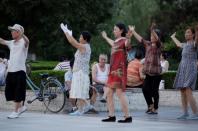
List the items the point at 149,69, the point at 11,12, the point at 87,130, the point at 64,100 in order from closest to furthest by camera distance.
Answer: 1. the point at 87,130
2. the point at 149,69
3. the point at 64,100
4. the point at 11,12

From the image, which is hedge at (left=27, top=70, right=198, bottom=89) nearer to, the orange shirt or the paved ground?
the orange shirt

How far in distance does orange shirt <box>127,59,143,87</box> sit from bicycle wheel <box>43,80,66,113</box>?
2.27m

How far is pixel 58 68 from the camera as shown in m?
21.9

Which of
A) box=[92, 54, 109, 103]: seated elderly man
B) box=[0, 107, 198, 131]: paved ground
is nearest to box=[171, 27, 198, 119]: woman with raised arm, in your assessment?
box=[0, 107, 198, 131]: paved ground

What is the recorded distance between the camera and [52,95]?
17.1 meters

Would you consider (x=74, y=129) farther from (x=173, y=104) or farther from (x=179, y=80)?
(x=173, y=104)

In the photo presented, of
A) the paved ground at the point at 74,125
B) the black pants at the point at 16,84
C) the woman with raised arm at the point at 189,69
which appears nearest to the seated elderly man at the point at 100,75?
the woman with raised arm at the point at 189,69

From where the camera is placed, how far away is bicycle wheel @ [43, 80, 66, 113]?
17109 mm

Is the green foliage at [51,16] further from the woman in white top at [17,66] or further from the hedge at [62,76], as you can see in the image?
the woman in white top at [17,66]

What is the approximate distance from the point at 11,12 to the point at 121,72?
24415 mm

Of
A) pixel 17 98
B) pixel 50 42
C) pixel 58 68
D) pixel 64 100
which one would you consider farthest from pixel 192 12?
pixel 17 98

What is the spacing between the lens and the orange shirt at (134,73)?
61.1 ft

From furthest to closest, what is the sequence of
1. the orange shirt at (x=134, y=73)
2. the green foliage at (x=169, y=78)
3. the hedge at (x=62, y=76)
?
1. the green foliage at (x=169, y=78)
2. the hedge at (x=62, y=76)
3. the orange shirt at (x=134, y=73)

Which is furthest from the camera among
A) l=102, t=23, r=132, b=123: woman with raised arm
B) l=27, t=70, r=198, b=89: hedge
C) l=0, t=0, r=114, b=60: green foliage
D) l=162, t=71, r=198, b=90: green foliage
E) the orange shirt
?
l=0, t=0, r=114, b=60: green foliage
